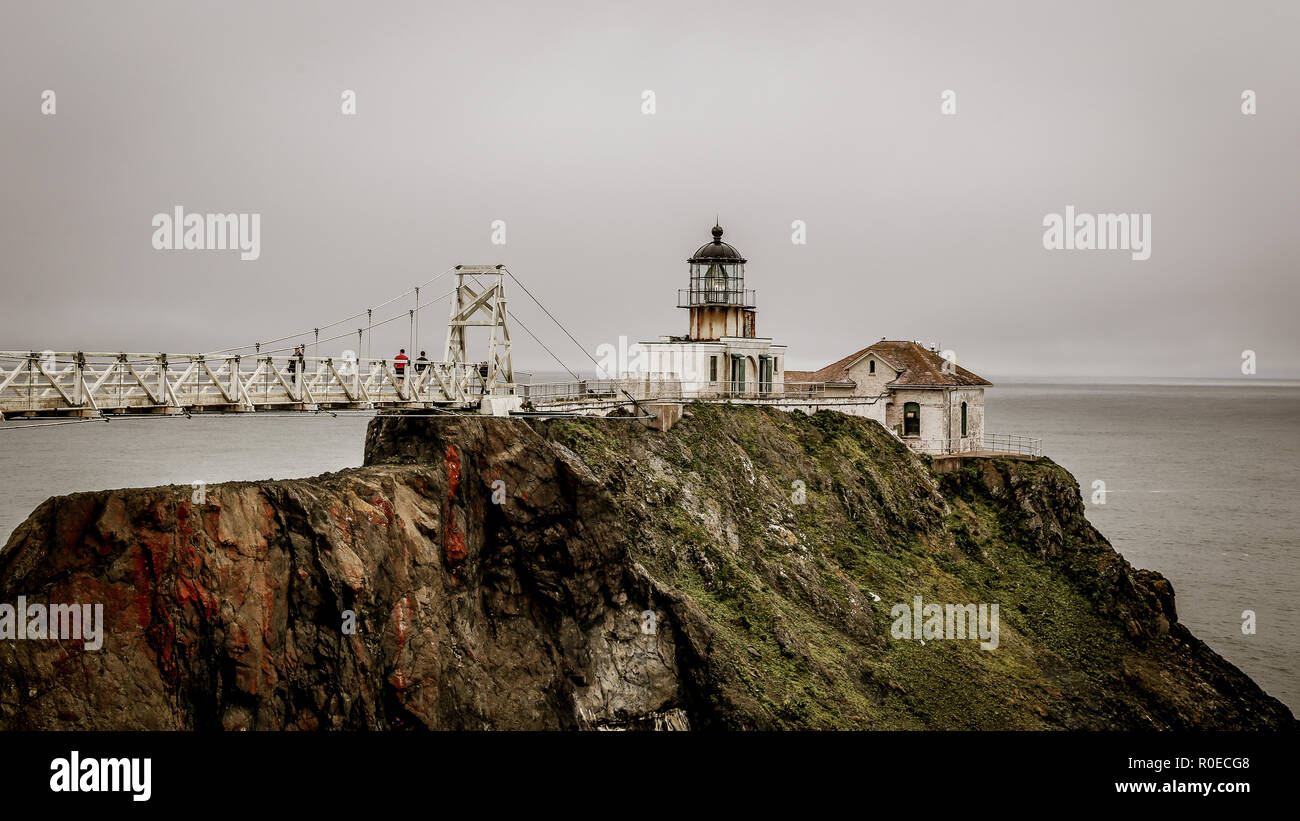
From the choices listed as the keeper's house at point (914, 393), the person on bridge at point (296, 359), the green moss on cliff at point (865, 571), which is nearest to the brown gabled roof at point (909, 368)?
the keeper's house at point (914, 393)

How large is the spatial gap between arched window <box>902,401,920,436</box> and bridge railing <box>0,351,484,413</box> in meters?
28.6

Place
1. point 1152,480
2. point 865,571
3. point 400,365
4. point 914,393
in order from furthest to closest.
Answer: point 1152,480 → point 914,393 → point 865,571 → point 400,365

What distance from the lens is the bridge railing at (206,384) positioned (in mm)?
21812

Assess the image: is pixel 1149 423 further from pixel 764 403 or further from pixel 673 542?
pixel 673 542

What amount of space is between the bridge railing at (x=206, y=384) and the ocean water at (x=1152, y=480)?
0.79 m

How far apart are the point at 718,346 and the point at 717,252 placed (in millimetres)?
5623

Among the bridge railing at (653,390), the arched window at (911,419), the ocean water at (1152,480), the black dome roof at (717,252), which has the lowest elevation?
the ocean water at (1152,480)

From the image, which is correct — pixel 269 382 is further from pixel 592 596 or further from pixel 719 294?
pixel 719 294

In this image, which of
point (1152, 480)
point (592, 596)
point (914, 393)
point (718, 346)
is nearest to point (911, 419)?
point (914, 393)

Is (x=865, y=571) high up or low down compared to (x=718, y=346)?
down

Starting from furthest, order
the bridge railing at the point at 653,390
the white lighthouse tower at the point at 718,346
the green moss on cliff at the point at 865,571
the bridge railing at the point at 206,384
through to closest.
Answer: the white lighthouse tower at the point at 718,346
the bridge railing at the point at 653,390
the green moss on cliff at the point at 865,571
the bridge railing at the point at 206,384

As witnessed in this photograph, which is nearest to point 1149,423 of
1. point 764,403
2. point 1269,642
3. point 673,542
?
point 1269,642

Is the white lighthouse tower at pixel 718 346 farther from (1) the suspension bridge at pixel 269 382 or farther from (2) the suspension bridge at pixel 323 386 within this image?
(1) the suspension bridge at pixel 269 382

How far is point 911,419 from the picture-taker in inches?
2250
